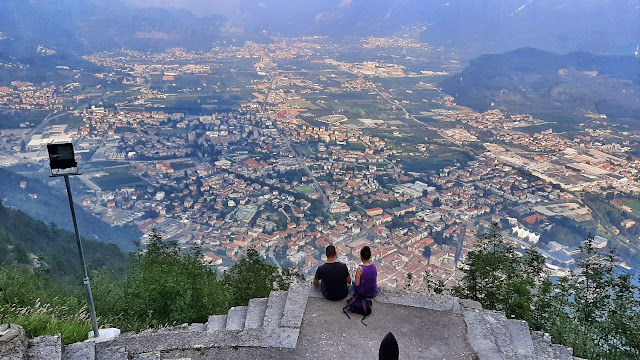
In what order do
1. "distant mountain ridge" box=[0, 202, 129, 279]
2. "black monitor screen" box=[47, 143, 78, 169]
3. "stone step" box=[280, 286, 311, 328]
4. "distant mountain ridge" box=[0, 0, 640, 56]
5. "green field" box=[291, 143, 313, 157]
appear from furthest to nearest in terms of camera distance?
"distant mountain ridge" box=[0, 0, 640, 56]
"green field" box=[291, 143, 313, 157]
"distant mountain ridge" box=[0, 202, 129, 279]
"stone step" box=[280, 286, 311, 328]
"black monitor screen" box=[47, 143, 78, 169]

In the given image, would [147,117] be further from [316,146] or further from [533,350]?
[533,350]

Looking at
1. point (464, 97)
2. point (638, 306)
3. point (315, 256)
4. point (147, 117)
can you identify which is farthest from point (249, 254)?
point (464, 97)

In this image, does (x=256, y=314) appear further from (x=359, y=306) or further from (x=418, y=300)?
(x=418, y=300)

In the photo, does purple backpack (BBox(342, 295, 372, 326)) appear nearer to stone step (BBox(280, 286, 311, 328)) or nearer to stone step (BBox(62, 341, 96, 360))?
stone step (BBox(280, 286, 311, 328))

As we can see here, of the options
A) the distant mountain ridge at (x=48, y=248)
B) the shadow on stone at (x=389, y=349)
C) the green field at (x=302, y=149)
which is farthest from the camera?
the green field at (x=302, y=149)

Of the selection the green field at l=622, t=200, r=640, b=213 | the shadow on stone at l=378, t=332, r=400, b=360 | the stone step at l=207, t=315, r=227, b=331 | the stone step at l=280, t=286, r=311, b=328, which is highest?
the shadow on stone at l=378, t=332, r=400, b=360

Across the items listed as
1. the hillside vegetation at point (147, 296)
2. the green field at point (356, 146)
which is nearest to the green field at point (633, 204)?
the green field at point (356, 146)

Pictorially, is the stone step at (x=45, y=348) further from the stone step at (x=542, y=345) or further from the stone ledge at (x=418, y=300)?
the stone step at (x=542, y=345)

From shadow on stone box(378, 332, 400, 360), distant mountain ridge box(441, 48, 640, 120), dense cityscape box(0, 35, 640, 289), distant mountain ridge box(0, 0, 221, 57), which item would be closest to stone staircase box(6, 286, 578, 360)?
shadow on stone box(378, 332, 400, 360)
